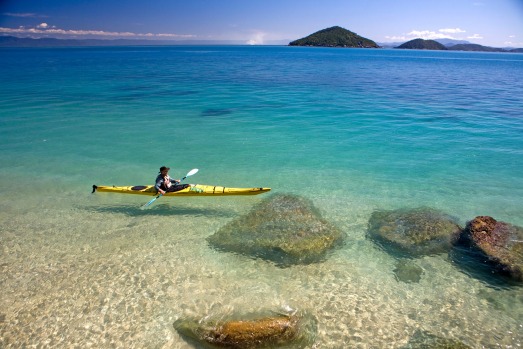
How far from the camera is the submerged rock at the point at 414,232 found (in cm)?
960

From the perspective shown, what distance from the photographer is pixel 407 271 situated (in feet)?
28.9

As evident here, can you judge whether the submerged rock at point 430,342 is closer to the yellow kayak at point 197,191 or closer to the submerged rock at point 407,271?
the submerged rock at point 407,271

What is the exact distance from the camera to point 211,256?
31.0ft

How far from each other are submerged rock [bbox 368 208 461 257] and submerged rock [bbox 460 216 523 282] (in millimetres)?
536

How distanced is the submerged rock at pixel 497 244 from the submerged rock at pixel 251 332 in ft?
16.8

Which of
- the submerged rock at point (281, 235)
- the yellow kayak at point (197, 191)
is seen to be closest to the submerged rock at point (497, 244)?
the submerged rock at point (281, 235)

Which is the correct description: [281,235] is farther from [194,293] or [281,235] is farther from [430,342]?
[430,342]

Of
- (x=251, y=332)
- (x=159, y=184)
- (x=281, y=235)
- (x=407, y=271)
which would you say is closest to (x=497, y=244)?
(x=407, y=271)

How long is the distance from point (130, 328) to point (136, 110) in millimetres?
24186

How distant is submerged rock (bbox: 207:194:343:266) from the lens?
941 centimetres

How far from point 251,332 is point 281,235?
3.68 metres

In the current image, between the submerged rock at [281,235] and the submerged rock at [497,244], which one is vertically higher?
the submerged rock at [497,244]

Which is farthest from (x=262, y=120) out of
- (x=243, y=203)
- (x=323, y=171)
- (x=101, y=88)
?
(x=101, y=88)

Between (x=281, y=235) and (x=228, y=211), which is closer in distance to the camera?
(x=281, y=235)
